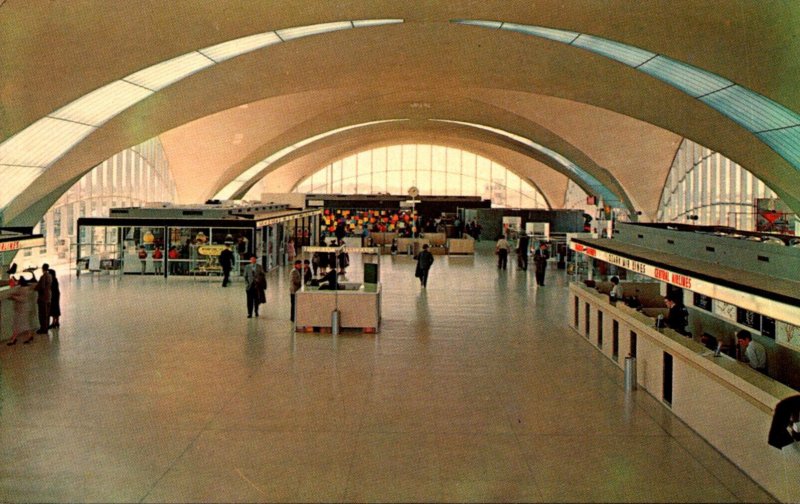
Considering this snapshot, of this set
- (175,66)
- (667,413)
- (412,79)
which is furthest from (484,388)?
(412,79)

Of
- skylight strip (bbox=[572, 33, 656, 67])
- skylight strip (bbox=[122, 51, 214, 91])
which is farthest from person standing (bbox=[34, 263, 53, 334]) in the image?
skylight strip (bbox=[572, 33, 656, 67])

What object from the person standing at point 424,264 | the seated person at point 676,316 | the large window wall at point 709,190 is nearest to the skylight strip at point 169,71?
the person standing at point 424,264

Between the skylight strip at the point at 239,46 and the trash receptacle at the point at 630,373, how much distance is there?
50.8 feet

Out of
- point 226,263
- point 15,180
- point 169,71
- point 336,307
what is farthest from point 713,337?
point 15,180

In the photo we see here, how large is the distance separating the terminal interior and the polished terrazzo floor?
0.05 meters

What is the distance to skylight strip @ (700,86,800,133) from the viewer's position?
23.0m

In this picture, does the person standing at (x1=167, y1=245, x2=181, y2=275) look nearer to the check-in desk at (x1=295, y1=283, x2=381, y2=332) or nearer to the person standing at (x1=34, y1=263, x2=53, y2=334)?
the person standing at (x1=34, y1=263, x2=53, y2=334)

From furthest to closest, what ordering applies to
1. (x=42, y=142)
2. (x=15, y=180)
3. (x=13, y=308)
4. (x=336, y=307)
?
Result: (x=15, y=180)
(x=42, y=142)
(x=336, y=307)
(x=13, y=308)

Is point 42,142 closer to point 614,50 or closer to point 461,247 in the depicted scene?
point 614,50

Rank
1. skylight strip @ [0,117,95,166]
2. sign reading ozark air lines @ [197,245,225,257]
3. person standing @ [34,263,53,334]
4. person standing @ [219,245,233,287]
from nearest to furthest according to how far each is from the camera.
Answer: person standing @ [34,263,53,334]
skylight strip @ [0,117,95,166]
person standing @ [219,245,233,287]
sign reading ozark air lines @ [197,245,225,257]

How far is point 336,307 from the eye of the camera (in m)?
16.4

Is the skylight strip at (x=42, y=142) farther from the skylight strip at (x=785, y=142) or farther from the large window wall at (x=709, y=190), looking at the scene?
the large window wall at (x=709, y=190)

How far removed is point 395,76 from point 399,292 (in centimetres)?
1119

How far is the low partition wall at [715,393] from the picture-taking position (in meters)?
7.48
